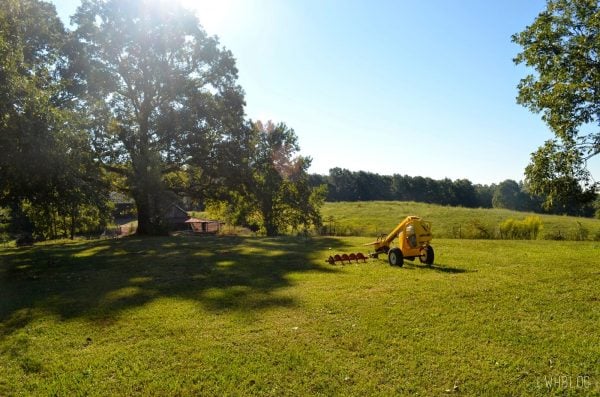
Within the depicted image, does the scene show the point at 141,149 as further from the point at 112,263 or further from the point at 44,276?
the point at 44,276

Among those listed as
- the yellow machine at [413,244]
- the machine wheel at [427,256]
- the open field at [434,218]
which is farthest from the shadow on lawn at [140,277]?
the open field at [434,218]

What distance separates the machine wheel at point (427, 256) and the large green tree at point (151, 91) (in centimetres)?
1869

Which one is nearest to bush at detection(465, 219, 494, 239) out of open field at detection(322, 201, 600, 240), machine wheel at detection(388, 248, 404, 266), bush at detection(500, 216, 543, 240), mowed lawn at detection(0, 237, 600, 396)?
bush at detection(500, 216, 543, 240)

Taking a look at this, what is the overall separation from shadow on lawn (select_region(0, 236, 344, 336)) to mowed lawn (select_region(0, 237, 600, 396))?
10 centimetres

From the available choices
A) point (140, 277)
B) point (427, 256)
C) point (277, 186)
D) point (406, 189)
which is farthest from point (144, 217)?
point (406, 189)

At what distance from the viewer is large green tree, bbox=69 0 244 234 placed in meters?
27.6

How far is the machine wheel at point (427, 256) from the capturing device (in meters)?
15.0

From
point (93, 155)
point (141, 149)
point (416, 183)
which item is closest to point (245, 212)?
point (141, 149)

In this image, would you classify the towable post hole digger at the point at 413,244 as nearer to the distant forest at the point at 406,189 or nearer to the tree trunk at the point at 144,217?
the tree trunk at the point at 144,217

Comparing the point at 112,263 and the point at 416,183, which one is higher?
the point at 416,183

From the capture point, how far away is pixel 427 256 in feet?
49.3

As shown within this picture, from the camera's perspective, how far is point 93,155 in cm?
2591

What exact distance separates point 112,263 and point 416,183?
12053 cm

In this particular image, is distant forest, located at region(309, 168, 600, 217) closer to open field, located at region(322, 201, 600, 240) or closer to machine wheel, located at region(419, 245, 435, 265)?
open field, located at region(322, 201, 600, 240)
